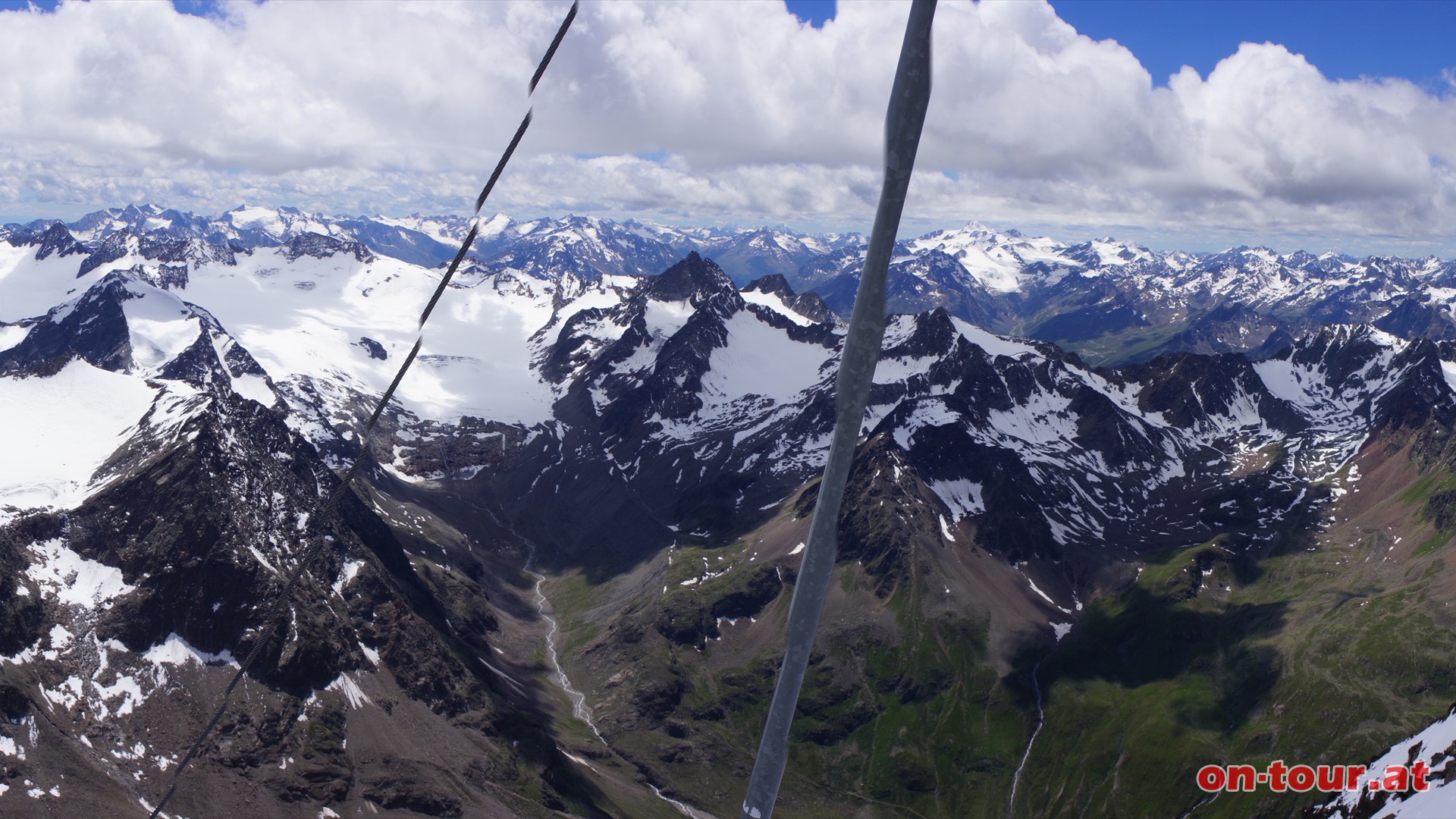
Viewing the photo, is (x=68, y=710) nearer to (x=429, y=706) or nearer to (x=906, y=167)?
(x=429, y=706)

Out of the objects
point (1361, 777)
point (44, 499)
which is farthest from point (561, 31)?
point (44, 499)

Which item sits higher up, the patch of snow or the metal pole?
the metal pole

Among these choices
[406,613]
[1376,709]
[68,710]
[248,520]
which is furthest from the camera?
[1376,709]

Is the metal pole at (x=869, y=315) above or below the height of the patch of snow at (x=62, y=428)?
above

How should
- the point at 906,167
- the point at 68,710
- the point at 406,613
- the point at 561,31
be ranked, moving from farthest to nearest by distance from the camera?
the point at 406,613
the point at 68,710
the point at 561,31
the point at 906,167

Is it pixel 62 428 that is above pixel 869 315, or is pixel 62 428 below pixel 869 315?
below

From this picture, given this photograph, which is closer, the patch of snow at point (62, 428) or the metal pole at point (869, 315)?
the metal pole at point (869, 315)

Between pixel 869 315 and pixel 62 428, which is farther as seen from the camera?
pixel 62 428

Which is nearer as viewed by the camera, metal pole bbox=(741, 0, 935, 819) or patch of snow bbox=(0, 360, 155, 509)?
metal pole bbox=(741, 0, 935, 819)
